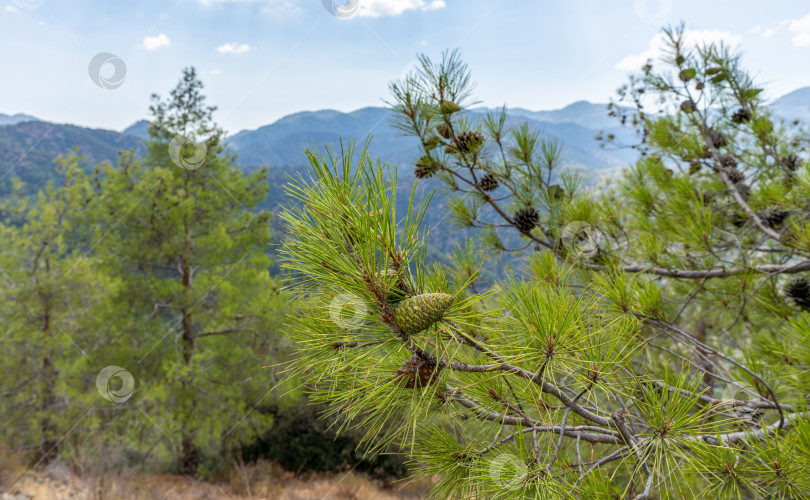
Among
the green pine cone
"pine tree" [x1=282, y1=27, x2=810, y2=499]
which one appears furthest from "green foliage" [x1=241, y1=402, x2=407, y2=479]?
the green pine cone

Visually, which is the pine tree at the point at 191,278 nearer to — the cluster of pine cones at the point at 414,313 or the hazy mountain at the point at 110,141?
the hazy mountain at the point at 110,141

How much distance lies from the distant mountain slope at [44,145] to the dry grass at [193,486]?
43944 mm

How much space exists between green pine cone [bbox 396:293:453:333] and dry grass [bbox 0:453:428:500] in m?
4.22

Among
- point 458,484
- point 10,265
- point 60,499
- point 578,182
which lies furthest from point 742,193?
point 10,265

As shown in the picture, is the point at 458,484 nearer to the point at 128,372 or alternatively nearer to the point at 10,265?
the point at 128,372

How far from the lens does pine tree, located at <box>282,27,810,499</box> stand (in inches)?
29.7

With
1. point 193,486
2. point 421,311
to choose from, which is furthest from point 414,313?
point 193,486

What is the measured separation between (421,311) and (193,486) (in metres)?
8.40

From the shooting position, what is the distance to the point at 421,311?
666 mm

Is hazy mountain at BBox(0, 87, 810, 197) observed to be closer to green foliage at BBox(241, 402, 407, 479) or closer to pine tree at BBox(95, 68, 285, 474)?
pine tree at BBox(95, 68, 285, 474)

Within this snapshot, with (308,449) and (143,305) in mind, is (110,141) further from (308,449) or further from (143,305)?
(308,449)

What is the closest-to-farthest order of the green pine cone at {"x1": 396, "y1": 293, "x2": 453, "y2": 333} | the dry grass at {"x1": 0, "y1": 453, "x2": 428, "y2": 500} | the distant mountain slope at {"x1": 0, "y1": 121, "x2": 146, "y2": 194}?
the green pine cone at {"x1": 396, "y1": 293, "x2": 453, "y2": 333}, the dry grass at {"x1": 0, "y1": 453, "x2": 428, "y2": 500}, the distant mountain slope at {"x1": 0, "y1": 121, "x2": 146, "y2": 194}

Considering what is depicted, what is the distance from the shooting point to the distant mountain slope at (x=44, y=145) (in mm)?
50031

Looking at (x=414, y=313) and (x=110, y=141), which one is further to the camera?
(x=110, y=141)
